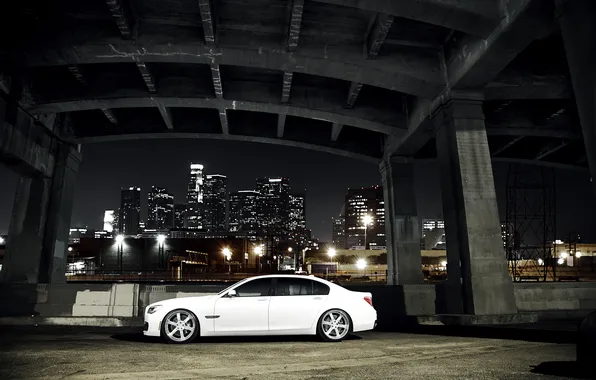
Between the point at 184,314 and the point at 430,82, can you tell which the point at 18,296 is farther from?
the point at 430,82

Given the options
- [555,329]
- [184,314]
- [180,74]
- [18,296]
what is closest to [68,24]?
[180,74]

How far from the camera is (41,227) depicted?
1822cm

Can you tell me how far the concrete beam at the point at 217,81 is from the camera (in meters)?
14.4

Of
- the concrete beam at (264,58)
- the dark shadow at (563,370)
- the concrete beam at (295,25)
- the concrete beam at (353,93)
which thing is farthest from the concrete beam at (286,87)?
the dark shadow at (563,370)

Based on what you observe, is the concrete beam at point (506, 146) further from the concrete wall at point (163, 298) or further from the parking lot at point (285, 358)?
the parking lot at point (285, 358)

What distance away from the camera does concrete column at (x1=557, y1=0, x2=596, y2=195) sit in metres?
7.77

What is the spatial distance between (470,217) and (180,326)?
27.2 feet

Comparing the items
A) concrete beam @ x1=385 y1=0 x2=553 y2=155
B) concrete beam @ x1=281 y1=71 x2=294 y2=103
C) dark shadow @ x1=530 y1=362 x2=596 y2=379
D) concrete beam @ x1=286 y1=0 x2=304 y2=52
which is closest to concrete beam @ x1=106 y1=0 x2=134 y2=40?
concrete beam @ x1=286 y1=0 x2=304 y2=52

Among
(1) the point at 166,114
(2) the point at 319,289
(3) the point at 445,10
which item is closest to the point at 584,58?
(3) the point at 445,10

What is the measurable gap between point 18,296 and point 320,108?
1200 centimetres

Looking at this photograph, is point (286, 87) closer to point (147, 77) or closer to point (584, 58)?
point (147, 77)

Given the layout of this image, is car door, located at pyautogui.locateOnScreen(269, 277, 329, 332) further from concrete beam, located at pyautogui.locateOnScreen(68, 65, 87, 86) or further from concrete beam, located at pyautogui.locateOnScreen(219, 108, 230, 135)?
concrete beam, located at pyautogui.locateOnScreen(68, 65, 87, 86)

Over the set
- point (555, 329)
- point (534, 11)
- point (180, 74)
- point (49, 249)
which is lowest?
point (555, 329)

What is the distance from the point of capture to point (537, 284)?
13.5 m
